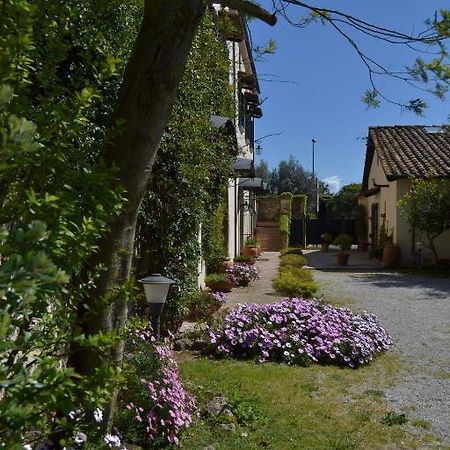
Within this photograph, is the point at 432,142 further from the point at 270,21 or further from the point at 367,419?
the point at 270,21

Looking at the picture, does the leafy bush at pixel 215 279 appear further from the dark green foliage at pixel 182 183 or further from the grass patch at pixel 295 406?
the grass patch at pixel 295 406

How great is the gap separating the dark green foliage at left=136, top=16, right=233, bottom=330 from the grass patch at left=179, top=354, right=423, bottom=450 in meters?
1.28

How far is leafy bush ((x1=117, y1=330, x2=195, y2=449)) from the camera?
400 centimetres

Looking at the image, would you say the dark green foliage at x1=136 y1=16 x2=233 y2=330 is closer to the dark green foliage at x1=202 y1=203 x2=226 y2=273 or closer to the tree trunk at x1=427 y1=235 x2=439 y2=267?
the dark green foliage at x1=202 y1=203 x2=226 y2=273

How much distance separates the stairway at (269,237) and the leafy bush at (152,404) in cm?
2511

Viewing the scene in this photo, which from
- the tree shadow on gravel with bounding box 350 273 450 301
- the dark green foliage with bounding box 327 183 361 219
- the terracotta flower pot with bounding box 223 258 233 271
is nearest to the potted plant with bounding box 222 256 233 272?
the terracotta flower pot with bounding box 223 258 233 271

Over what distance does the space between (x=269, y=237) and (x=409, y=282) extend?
576 inches

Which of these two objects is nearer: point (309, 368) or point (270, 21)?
point (270, 21)

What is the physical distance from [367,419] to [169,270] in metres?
3.13

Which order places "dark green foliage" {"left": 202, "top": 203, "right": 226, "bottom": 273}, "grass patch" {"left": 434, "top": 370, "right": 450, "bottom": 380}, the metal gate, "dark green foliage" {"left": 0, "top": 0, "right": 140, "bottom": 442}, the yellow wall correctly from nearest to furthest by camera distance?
"dark green foliage" {"left": 0, "top": 0, "right": 140, "bottom": 442} → "grass patch" {"left": 434, "top": 370, "right": 450, "bottom": 380} → "dark green foliage" {"left": 202, "top": 203, "right": 226, "bottom": 273} → the yellow wall → the metal gate

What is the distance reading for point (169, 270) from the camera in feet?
23.8

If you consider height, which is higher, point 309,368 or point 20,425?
point 20,425

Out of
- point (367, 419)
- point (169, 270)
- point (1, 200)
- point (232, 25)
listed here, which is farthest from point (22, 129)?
point (169, 270)

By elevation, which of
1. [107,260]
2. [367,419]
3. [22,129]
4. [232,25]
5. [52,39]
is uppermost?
[232,25]
